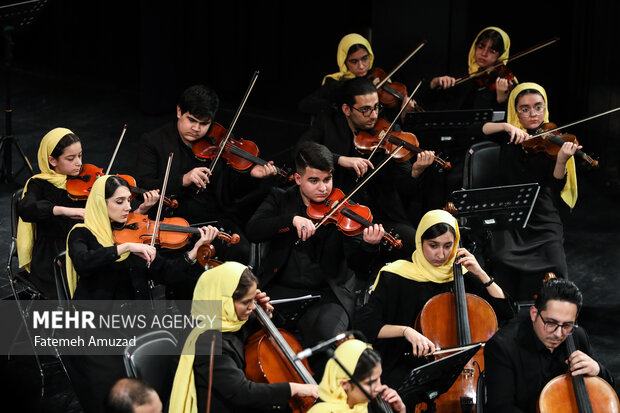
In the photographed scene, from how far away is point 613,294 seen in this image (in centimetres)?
483

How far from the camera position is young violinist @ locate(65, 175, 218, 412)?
11.5 feet

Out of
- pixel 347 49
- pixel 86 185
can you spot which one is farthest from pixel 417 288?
pixel 347 49

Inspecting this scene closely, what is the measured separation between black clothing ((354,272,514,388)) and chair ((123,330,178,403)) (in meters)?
0.78

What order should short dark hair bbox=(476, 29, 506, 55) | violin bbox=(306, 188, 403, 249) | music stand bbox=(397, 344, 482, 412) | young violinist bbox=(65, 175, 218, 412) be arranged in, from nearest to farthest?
music stand bbox=(397, 344, 482, 412) < young violinist bbox=(65, 175, 218, 412) < violin bbox=(306, 188, 403, 249) < short dark hair bbox=(476, 29, 506, 55)

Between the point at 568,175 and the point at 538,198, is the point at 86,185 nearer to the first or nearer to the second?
the point at 538,198

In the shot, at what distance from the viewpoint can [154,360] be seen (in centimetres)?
318

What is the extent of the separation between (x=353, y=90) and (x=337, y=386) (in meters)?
2.06

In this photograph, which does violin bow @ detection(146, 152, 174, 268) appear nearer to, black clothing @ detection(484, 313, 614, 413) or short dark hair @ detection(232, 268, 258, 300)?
short dark hair @ detection(232, 268, 258, 300)

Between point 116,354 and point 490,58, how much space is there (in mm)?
2836

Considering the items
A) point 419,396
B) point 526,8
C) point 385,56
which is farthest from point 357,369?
point 526,8

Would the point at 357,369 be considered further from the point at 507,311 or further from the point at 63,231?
the point at 63,231

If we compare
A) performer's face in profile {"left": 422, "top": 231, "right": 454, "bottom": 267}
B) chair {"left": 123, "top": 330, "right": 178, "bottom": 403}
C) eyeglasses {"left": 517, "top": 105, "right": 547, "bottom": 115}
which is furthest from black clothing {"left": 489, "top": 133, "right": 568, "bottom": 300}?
chair {"left": 123, "top": 330, "right": 178, "bottom": 403}

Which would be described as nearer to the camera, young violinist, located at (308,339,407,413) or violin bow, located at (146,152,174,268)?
young violinist, located at (308,339,407,413)

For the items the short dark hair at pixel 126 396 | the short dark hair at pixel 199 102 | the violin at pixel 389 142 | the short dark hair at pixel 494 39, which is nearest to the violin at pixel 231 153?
the short dark hair at pixel 199 102
